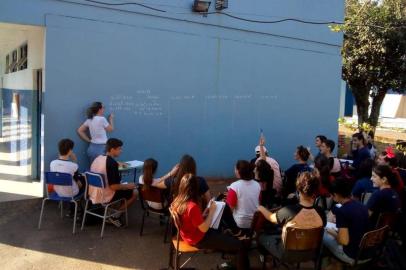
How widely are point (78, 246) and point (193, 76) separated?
4345mm

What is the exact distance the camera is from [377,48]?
13.7 meters

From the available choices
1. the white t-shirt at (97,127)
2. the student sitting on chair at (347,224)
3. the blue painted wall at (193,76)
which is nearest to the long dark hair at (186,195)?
the student sitting on chair at (347,224)

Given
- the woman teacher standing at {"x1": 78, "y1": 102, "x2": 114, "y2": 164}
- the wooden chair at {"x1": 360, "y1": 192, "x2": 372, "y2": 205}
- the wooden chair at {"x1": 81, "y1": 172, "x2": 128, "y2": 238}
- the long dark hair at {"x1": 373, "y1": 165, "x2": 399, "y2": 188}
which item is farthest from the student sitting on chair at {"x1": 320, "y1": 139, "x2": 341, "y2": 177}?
the woman teacher standing at {"x1": 78, "y1": 102, "x2": 114, "y2": 164}

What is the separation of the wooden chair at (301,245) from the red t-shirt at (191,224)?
31.8 inches

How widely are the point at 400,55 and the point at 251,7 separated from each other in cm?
640

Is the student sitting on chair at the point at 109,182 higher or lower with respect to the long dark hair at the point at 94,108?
lower

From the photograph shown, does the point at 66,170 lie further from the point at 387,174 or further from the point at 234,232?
the point at 387,174

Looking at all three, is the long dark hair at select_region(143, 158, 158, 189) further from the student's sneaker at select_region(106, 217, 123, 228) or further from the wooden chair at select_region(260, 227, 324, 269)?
the wooden chair at select_region(260, 227, 324, 269)

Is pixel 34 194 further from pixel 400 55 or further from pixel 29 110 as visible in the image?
pixel 400 55

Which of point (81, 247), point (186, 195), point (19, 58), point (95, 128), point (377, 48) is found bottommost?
point (81, 247)

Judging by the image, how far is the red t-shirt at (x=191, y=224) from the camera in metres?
4.41

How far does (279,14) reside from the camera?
9953 mm

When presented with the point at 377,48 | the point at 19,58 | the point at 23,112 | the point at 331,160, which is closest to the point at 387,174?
the point at 331,160

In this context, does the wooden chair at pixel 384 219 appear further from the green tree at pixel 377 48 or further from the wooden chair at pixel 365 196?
the green tree at pixel 377 48
